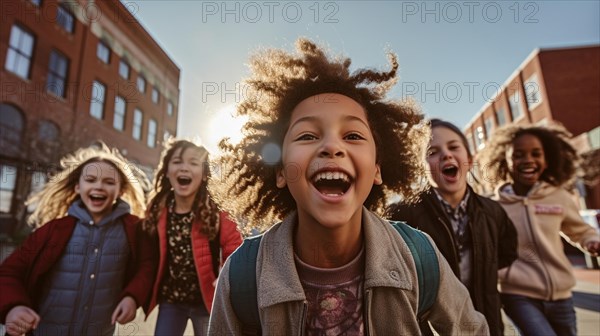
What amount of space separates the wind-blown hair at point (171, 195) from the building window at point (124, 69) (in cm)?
2083

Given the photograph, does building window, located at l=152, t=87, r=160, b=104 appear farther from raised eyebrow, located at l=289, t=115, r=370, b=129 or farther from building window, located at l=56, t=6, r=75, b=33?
raised eyebrow, located at l=289, t=115, r=370, b=129

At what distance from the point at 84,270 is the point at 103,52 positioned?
68.1 ft

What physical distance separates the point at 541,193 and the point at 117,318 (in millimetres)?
3986

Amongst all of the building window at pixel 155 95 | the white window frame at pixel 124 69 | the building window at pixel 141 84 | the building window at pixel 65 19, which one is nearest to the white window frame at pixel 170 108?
the building window at pixel 155 95

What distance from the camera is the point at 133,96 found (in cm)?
2245

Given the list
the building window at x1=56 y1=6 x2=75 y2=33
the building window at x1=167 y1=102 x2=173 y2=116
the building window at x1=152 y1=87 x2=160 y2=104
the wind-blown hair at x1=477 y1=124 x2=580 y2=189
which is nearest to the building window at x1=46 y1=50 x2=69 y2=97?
the building window at x1=56 y1=6 x2=75 y2=33

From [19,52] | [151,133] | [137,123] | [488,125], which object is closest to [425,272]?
[19,52]

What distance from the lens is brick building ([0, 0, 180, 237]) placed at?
13930mm

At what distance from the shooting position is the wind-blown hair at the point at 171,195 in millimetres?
3357

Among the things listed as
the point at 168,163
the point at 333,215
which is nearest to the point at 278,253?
the point at 333,215

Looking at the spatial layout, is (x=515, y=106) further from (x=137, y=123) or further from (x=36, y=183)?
(x=36, y=183)

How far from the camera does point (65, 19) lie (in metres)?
17.6

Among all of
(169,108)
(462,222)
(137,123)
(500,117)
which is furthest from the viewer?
(169,108)

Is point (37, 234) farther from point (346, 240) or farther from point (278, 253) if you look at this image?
point (346, 240)
